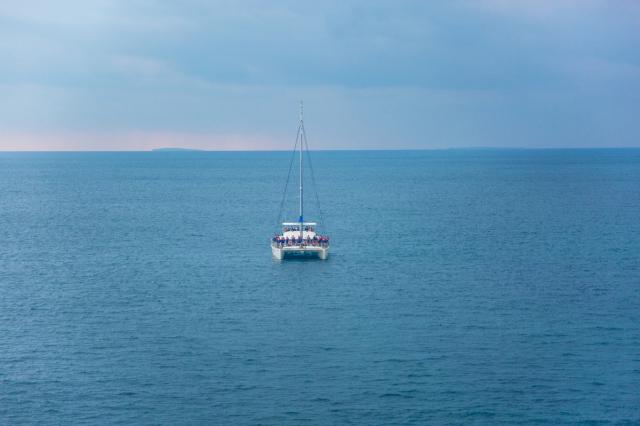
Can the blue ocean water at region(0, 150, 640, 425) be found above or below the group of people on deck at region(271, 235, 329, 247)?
below

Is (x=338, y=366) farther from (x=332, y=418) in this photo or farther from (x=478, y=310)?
(x=478, y=310)

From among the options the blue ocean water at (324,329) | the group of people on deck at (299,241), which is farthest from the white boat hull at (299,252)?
the blue ocean water at (324,329)

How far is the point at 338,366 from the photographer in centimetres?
5616

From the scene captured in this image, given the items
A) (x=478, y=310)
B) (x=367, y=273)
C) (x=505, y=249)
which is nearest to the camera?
(x=478, y=310)

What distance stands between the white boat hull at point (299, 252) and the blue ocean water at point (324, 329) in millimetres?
1907

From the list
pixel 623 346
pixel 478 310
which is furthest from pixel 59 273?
pixel 623 346

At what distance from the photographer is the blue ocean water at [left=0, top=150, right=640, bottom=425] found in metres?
49.7

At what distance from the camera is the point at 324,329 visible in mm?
65500

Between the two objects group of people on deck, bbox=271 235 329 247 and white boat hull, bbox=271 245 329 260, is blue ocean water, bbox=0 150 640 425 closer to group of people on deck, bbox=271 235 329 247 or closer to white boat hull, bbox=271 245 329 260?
white boat hull, bbox=271 245 329 260

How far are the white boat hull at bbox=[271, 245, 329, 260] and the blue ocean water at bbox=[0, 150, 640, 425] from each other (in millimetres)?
1907

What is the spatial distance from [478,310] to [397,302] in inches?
302

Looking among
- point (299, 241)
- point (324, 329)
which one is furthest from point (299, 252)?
point (324, 329)

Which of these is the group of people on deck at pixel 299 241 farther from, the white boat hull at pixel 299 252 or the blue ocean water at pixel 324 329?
the blue ocean water at pixel 324 329

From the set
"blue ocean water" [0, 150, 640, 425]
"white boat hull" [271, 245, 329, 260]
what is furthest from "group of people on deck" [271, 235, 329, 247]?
"blue ocean water" [0, 150, 640, 425]
